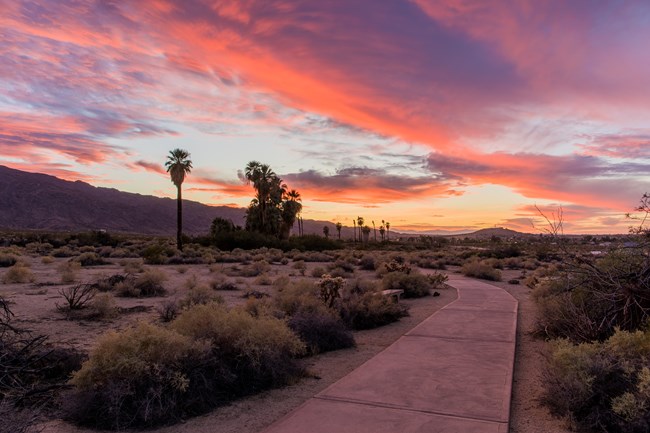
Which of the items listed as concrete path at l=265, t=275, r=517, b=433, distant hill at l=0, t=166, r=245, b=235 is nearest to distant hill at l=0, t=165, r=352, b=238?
distant hill at l=0, t=166, r=245, b=235

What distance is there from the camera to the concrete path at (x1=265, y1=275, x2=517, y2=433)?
5270mm

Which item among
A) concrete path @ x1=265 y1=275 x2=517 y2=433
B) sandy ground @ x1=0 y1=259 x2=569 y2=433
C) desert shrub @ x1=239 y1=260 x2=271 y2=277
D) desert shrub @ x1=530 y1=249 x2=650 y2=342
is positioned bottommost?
sandy ground @ x1=0 y1=259 x2=569 y2=433

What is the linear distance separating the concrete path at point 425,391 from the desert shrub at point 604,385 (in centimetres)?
67

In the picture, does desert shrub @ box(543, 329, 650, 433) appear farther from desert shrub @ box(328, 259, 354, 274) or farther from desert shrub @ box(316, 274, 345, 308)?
desert shrub @ box(328, 259, 354, 274)

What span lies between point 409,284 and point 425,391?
36.6ft

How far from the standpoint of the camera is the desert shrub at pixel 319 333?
9188 mm

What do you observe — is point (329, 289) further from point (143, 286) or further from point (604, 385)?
point (604, 385)

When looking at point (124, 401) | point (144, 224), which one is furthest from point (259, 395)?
point (144, 224)

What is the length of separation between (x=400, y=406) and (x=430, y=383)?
99cm

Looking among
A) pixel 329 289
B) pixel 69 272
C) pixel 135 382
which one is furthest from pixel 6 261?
pixel 135 382

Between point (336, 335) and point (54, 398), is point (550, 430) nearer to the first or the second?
point (336, 335)

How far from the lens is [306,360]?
28.2 ft

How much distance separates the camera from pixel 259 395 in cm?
669

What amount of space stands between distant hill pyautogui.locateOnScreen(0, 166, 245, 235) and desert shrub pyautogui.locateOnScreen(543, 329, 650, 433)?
147289 millimetres
